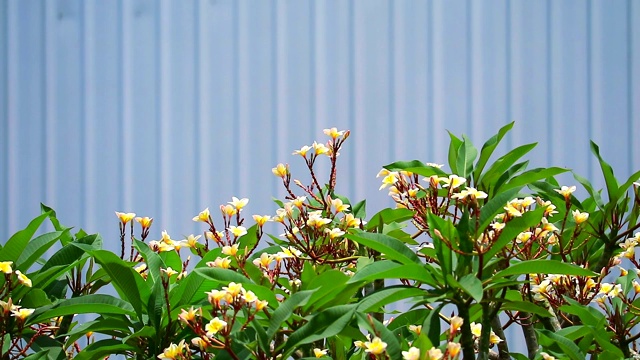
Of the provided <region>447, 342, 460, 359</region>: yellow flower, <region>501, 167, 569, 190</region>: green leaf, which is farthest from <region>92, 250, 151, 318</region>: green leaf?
<region>501, 167, 569, 190</region>: green leaf

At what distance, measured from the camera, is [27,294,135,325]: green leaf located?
0.74 metres

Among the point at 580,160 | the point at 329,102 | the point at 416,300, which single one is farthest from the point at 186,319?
the point at 580,160

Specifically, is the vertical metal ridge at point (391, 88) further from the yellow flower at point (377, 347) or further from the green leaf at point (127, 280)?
the yellow flower at point (377, 347)

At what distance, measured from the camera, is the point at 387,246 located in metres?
0.66

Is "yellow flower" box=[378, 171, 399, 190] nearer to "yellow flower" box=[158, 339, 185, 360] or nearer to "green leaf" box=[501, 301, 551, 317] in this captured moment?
"green leaf" box=[501, 301, 551, 317]

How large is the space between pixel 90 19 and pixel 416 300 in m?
1.98

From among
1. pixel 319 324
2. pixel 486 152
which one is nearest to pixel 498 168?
pixel 486 152

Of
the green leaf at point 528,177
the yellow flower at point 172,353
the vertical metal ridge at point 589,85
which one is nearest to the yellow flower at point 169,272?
the yellow flower at point 172,353

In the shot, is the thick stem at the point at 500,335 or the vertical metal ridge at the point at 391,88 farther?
the vertical metal ridge at the point at 391,88

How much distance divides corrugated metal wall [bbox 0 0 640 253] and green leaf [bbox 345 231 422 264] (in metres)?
1.47

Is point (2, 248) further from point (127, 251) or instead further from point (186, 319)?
point (127, 251)

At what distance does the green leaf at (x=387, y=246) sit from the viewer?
25.9 inches

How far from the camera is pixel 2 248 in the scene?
2.70ft

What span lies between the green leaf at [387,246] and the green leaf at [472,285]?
61 mm
